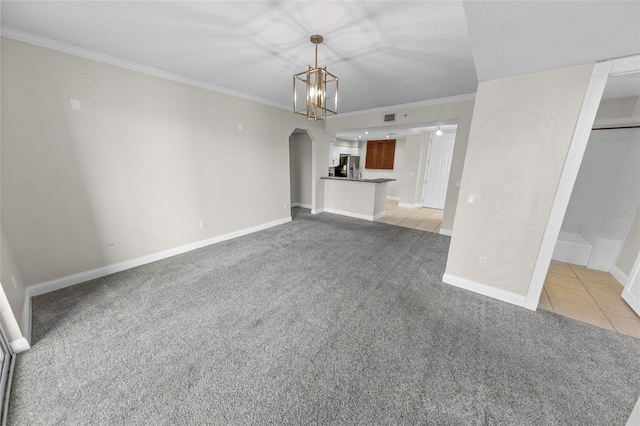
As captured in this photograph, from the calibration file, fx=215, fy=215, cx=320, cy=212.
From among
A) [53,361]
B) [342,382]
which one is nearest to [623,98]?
[342,382]

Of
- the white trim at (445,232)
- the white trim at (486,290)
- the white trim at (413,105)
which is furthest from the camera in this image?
the white trim at (445,232)

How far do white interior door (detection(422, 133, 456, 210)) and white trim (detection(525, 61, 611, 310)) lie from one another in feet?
14.3

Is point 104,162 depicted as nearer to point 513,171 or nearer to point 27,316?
point 27,316

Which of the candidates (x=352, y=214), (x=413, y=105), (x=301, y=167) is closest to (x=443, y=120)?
(x=413, y=105)

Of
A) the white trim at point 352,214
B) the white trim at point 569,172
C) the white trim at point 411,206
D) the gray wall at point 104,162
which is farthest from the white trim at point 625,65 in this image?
the white trim at point 411,206

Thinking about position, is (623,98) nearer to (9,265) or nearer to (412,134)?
(412,134)

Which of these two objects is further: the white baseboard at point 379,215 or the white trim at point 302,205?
the white trim at point 302,205

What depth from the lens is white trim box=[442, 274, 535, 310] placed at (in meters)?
2.28

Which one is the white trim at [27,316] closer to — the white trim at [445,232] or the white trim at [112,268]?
the white trim at [112,268]

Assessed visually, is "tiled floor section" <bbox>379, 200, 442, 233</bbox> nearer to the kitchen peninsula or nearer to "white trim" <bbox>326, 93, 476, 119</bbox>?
the kitchen peninsula

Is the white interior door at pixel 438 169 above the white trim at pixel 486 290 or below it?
above

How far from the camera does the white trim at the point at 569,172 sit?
174 centimetres

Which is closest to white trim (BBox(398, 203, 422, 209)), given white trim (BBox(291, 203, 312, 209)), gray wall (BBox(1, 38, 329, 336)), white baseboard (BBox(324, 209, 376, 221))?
white baseboard (BBox(324, 209, 376, 221))

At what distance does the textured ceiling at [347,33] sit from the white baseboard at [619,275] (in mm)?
2613
